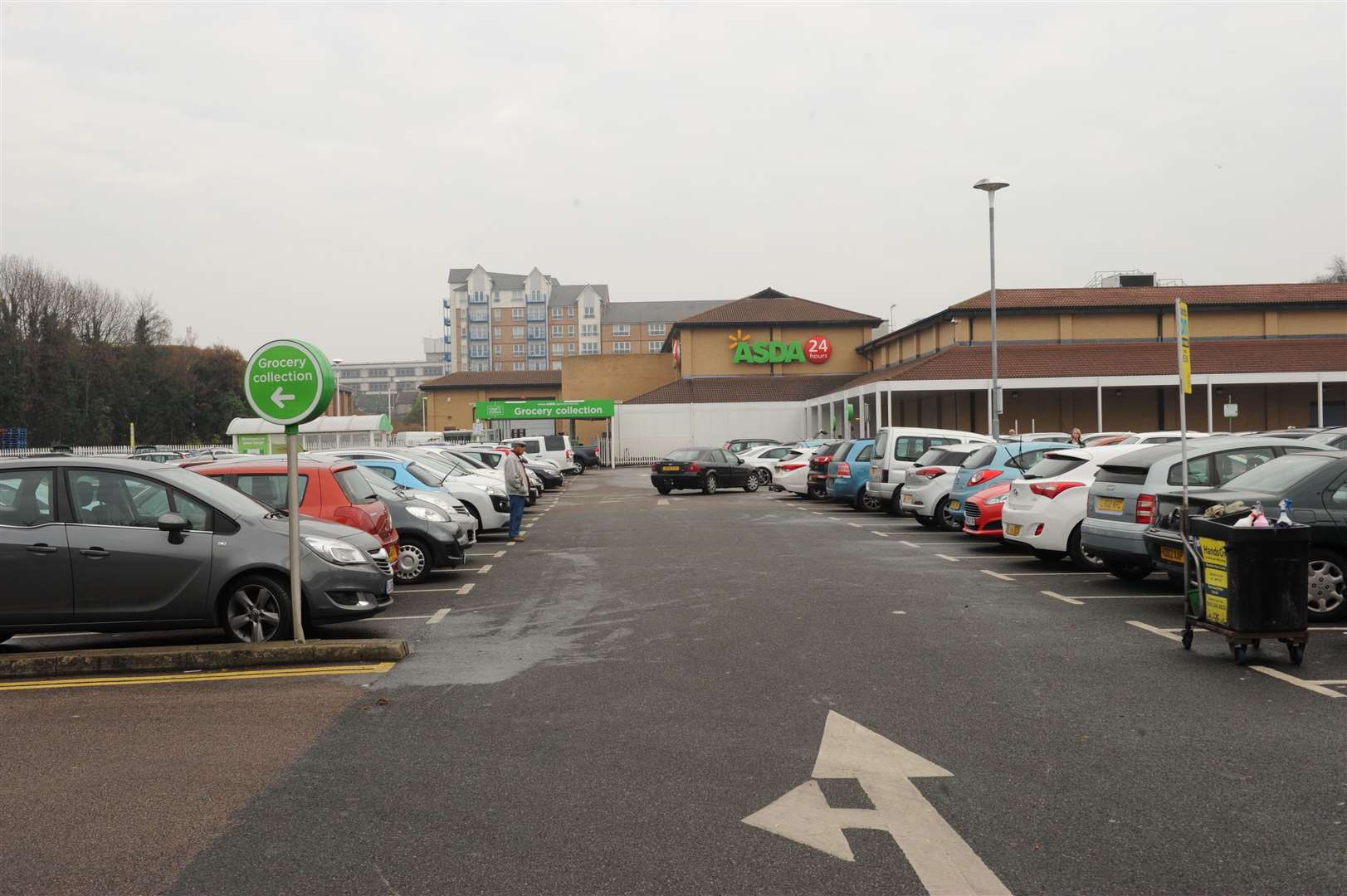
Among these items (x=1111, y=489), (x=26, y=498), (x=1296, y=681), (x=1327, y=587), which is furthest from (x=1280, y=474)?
(x=26, y=498)

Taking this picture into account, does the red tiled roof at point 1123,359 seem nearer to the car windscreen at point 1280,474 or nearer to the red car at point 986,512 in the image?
the red car at point 986,512

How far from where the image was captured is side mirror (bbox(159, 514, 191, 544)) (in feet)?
26.8

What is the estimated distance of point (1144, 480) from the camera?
36.3 feet

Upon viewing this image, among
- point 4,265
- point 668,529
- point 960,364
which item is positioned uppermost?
point 4,265

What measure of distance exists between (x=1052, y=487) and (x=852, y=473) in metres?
10.6

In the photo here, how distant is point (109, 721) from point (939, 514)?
47.9 feet

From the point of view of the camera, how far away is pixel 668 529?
19.8 metres

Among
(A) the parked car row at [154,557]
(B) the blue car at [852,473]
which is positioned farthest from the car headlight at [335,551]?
(B) the blue car at [852,473]

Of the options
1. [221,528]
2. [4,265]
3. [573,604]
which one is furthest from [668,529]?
[4,265]

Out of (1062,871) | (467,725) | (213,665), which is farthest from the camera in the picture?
(213,665)

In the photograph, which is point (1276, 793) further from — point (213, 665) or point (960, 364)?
point (960, 364)

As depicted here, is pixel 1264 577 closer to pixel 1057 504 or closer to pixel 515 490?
pixel 1057 504

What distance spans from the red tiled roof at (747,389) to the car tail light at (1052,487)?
161ft

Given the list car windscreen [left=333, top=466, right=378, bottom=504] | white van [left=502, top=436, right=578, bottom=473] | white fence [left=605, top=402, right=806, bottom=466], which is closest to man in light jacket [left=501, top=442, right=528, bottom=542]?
car windscreen [left=333, top=466, right=378, bottom=504]
